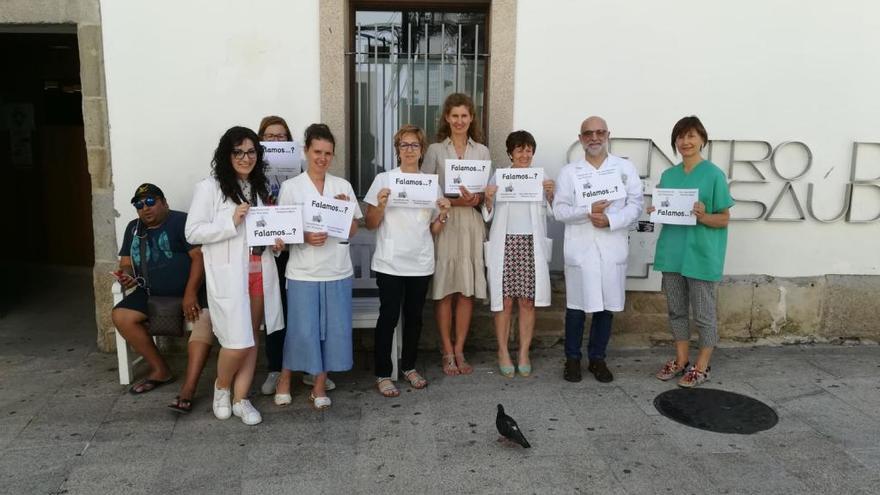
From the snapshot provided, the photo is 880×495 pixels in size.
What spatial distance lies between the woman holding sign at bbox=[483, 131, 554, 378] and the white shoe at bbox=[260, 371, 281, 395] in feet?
5.06

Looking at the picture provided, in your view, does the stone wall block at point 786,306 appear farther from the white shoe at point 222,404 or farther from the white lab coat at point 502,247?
the white shoe at point 222,404

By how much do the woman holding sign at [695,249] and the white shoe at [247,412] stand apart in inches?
107

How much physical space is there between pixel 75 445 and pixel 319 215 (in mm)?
1832

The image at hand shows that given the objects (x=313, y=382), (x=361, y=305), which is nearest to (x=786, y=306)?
(x=361, y=305)

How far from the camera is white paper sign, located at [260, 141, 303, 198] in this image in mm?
4377

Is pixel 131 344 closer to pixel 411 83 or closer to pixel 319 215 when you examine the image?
pixel 319 215

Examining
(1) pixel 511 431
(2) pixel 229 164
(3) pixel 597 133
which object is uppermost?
(3) pixel 597 133

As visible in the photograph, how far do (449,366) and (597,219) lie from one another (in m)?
1.45

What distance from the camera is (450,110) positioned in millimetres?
4504

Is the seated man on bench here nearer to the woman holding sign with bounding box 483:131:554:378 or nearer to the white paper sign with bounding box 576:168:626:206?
the woman holding sign with bounding box 483:131:554:378

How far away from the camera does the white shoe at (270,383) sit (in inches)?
176

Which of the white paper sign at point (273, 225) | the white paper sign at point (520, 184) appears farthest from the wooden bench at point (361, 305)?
the white paper sign at point (520, 184)

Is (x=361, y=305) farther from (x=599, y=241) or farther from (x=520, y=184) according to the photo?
(x=599, y=241)

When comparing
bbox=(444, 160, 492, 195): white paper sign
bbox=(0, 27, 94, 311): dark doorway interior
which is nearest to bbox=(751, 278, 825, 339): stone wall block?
bbox=(444, 160, 492, 195): white paper sign
